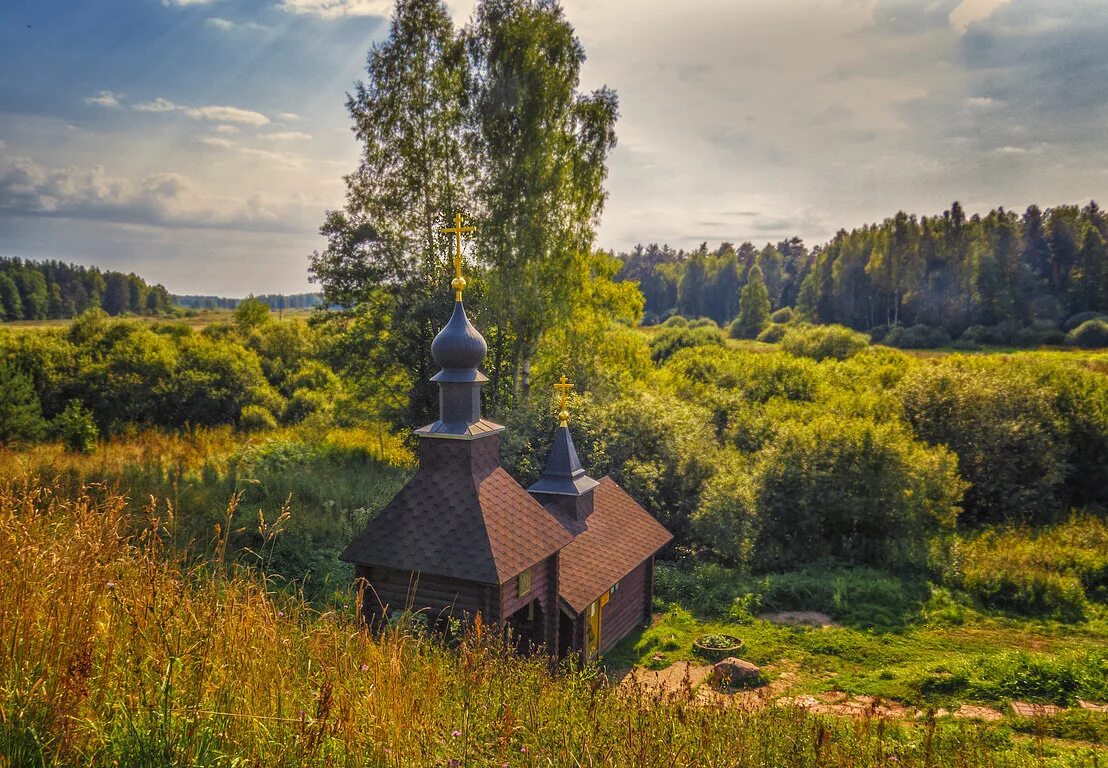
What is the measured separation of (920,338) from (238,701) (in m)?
54.6

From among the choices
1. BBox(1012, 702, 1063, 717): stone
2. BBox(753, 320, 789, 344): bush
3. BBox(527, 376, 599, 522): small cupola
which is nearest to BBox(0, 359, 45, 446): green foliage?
BBox(527, 376, 599, 522): small cupola

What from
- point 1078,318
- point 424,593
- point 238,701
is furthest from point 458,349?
point 1078,318

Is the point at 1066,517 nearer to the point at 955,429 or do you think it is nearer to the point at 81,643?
the point at 955,429

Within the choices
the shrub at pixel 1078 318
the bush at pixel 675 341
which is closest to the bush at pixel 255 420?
the bush at pixel 675 341

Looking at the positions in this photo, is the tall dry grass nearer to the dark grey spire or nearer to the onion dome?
the onion dome

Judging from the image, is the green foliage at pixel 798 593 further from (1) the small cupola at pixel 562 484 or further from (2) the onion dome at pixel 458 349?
(2) the onion dome at pixel 458 349

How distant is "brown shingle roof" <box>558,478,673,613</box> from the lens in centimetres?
994

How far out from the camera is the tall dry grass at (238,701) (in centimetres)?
270

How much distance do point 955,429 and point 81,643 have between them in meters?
22.5

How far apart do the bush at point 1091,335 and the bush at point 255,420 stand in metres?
48.7

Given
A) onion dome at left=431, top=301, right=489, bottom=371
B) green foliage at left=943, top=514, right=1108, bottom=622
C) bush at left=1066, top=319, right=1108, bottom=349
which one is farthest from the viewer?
bush at left=1066, top=319, right=1108, bottom=349

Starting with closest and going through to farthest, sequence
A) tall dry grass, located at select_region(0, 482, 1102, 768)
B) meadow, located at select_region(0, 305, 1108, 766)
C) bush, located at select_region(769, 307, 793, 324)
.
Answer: tall dry grass, located at select_region(0, 482, 1102, 768)
meadow, located at select_region(0, 305, 1108, 766)
bush, located at select_region(769, 307, 793, 324)

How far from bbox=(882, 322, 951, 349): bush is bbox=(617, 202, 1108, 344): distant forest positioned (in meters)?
1.12

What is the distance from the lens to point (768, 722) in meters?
4.61
